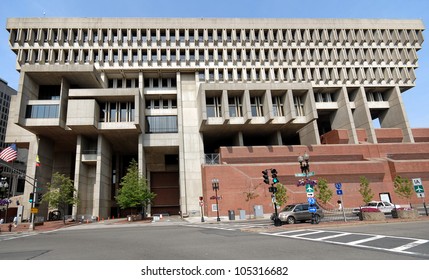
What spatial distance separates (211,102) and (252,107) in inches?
312

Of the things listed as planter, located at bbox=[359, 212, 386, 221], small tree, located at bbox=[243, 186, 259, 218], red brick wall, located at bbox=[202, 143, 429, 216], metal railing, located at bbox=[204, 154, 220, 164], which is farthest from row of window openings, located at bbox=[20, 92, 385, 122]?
planter, located at bbox=[359, 212, 386, 221]

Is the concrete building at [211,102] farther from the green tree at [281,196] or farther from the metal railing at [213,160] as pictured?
the green tree at [281,196]

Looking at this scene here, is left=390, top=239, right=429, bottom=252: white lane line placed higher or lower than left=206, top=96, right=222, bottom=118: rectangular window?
lower

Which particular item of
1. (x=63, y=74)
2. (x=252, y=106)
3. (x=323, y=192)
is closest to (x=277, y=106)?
(x=252, y=106)

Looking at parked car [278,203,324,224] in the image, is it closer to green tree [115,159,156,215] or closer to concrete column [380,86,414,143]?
green tree [115,159,156,215]

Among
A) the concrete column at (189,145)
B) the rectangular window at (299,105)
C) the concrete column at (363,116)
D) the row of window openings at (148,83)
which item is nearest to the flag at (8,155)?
the row of window openings at (148,83)

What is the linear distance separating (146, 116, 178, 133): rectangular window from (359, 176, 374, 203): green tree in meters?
31.8

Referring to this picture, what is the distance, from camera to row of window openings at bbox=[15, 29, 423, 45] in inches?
1885

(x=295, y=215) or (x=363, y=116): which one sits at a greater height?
(x=363, y=116)

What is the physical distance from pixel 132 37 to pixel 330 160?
145 ft

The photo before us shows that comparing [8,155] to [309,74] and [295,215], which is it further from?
[309,74]

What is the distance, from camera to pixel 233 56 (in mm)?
50625

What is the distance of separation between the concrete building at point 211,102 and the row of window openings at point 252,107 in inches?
8.4

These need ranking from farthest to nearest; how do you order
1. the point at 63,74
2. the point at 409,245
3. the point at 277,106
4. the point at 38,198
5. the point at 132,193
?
the point at 277,106, the point at 63,74, the point at 132,193, the point at 38,198, the point at 409,245
